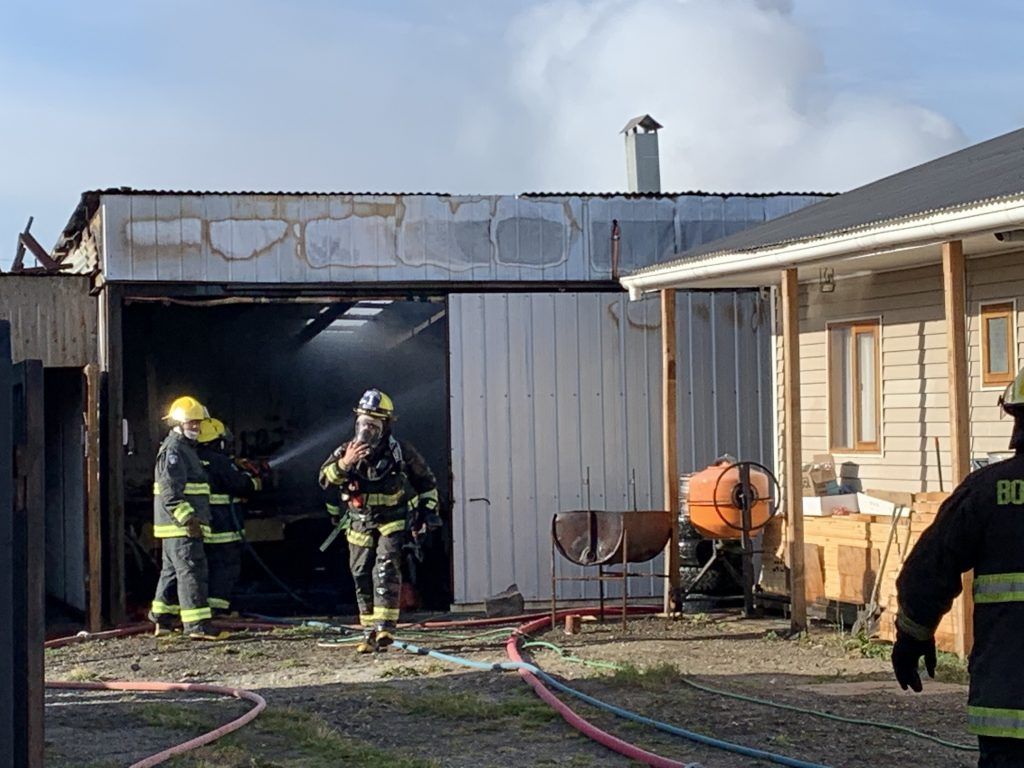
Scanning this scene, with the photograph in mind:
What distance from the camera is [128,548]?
55.1ft

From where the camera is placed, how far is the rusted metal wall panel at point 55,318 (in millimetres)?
14539

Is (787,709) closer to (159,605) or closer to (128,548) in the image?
(159,605)

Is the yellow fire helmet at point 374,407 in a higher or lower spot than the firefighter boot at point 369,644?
higher

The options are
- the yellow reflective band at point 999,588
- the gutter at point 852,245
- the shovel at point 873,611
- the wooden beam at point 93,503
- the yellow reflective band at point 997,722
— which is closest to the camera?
the yellow reflective band at point 997,722

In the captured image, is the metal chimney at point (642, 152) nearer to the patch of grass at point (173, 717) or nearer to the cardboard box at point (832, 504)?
the cardboard box at point (832, 504)

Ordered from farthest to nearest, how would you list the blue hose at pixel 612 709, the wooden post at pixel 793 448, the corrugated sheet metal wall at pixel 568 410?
the corrugated sheet metal wall at pixel 568 410, the wooden post at pixel 793 448, the blue hose at pixel 612 709

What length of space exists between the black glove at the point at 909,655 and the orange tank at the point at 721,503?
822 cm

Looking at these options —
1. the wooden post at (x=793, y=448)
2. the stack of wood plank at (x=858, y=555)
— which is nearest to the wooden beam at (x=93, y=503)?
the stack of wood plank at (x=858, y=555)

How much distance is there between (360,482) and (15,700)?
26.0 feet

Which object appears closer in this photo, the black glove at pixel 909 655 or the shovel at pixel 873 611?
the black glove at pixel 909 655

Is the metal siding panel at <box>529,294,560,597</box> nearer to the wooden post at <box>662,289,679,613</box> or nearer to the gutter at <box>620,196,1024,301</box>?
the gutter at <box>620,196,1024,301</box>

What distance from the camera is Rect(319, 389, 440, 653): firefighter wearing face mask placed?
1255 cm

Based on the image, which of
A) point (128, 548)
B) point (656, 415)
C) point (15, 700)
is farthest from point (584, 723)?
point (128, 548)

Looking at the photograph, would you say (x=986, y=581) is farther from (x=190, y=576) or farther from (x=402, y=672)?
(x=190, y=576)
